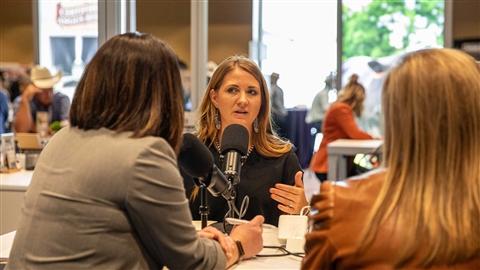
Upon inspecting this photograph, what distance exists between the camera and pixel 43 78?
5.87 metres

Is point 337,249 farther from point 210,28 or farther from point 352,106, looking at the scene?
point 210,28

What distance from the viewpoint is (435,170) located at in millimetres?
1193

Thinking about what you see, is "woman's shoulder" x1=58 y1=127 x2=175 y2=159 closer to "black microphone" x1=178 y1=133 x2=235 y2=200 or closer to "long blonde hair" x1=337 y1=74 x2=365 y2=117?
"black microphone" x1=178 y1=133 x2=235 y2=200

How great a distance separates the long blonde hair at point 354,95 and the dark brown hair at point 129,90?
510cm

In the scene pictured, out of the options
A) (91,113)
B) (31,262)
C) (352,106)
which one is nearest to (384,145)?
(91,113)

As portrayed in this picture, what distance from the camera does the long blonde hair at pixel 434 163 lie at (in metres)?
1.16

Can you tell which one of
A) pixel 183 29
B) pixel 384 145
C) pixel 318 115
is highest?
pixel 183 29

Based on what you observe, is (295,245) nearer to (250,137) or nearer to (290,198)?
(290,198)

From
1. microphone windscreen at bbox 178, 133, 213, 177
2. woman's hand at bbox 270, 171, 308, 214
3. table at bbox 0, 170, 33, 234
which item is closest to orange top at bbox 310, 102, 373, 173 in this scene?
table at bbox 0, 170, 33, 234

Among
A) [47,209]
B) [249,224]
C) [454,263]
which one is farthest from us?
[249,224]

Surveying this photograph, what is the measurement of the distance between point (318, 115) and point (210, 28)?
1.51 m

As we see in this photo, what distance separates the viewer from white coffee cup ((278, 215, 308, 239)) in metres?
2.00

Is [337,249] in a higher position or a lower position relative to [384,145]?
lower

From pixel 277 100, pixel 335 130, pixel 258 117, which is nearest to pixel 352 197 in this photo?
pixel 258 117
